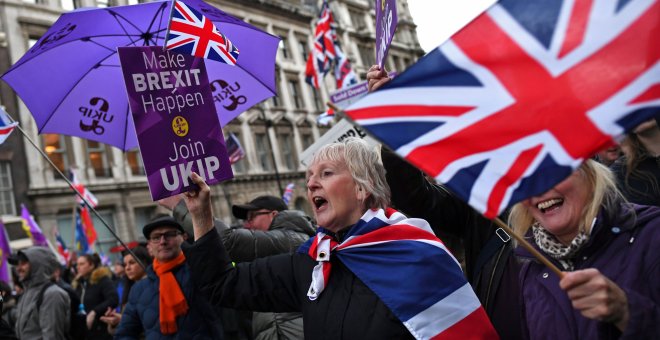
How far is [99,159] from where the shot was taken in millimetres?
23984

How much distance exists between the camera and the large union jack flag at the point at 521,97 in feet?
5.00

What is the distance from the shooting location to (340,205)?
2596 mm

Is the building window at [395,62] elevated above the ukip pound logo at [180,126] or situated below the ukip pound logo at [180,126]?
above

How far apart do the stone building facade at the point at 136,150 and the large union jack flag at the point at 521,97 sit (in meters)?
16.1

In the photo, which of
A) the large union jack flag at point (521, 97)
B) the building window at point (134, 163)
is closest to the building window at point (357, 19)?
the building window at point (134, 163)

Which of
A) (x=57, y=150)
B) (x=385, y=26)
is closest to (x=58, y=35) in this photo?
(x=385, y=26)

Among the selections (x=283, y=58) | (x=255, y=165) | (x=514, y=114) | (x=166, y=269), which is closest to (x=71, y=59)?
(x=166, y=269)

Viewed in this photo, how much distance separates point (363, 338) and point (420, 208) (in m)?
1.01

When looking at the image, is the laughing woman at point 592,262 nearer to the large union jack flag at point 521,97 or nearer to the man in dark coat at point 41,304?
the large union jack flag at point 521,97

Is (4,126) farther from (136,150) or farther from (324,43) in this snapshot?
(136,150)

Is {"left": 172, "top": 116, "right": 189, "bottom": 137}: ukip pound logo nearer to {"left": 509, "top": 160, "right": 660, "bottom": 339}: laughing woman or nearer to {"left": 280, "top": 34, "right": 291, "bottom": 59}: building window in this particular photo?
{"left": 509, "top": 160, "right": 660, "bottom": 339}: laughing woman

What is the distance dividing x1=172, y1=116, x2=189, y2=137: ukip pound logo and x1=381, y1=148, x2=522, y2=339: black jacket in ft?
3.41

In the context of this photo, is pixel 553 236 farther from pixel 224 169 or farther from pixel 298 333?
pixel 298 333

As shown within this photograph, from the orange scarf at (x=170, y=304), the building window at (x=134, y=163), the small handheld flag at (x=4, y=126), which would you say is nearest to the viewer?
the orange scarf at (x=170, y=304)
